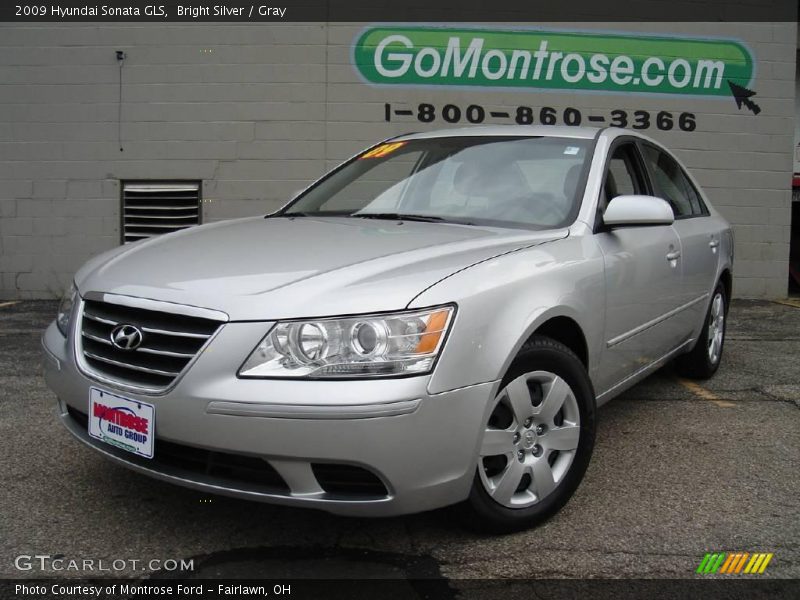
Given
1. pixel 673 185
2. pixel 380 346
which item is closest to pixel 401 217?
pixel 380 346

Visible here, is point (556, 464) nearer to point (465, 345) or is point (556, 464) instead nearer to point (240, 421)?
point (465, 345)

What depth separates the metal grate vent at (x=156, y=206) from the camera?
27.8 ft

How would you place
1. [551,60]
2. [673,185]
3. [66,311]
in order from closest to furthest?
[66,311] → [673,185] → [551,60]

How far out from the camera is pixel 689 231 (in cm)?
432

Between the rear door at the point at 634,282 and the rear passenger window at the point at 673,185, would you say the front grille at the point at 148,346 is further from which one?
the rear passenger window at the point at 673,185

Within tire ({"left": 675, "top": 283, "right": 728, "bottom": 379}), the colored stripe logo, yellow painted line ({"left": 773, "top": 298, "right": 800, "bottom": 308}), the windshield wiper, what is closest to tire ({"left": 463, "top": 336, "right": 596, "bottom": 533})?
the colored stripe logo

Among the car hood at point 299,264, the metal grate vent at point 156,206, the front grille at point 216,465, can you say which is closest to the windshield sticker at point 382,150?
the car hood at point 299,264

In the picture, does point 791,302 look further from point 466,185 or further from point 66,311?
point 66,311

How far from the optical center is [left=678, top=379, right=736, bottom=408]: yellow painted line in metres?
4.50

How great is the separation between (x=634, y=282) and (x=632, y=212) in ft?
1.19

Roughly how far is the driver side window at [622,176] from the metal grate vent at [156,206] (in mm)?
5553

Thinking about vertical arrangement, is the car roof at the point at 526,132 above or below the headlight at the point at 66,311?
above

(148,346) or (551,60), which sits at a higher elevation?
(551,60)
